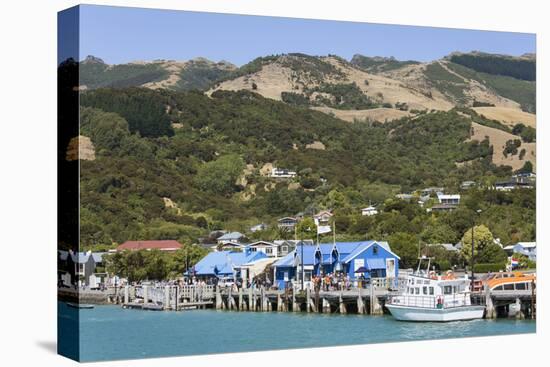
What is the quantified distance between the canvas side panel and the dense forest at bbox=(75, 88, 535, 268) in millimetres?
1951

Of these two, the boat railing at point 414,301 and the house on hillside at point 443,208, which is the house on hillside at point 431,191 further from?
the boat railing at point 414,301

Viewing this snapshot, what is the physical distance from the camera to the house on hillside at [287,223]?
75.2 feet

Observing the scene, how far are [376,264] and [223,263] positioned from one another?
2544 mm

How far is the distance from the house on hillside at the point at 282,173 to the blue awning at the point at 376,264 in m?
1.88

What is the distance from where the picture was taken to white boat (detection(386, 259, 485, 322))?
23.5 m

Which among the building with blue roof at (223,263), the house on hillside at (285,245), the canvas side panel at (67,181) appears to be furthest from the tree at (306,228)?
the canvas side panel at (67,181)

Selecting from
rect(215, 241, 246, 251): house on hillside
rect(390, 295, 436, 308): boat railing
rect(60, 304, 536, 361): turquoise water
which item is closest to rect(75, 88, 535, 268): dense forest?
rect(215, 241, 246, 251): house on hillside

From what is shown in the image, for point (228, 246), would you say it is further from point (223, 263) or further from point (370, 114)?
point (370, 114)

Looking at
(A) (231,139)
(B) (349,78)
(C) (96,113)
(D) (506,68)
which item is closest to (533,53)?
(D) (506,68)

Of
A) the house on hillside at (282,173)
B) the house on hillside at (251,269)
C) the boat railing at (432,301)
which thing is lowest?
the boat railing at (432,301)

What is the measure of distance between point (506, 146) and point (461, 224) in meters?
1.53

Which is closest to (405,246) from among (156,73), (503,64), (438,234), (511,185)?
(438,234)

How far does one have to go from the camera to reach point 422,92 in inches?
967

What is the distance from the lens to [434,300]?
23891 mm
